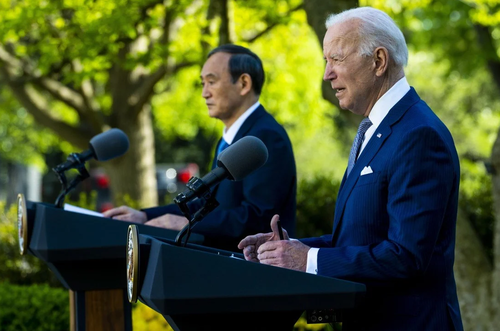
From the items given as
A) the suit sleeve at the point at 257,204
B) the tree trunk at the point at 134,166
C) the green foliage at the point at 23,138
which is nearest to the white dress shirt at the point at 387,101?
the suit sleeve at the point at 257,204

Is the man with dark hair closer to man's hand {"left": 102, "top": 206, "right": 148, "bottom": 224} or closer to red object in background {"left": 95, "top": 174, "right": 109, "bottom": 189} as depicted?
man's hand {"left": 102, "top": 206, "right": 148, "bottom": 224}

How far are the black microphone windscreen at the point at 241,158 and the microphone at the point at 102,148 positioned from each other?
1.71 metres

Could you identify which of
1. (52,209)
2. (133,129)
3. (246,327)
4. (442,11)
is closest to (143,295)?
(246,327)

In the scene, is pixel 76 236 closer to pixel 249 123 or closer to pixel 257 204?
pixel 257 204

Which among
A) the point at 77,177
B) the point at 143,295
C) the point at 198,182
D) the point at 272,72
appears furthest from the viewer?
the point at 272,72

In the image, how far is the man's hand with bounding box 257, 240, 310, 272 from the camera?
7.87 feet

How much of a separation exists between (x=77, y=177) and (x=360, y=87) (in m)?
1.96

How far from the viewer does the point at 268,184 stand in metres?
3.73

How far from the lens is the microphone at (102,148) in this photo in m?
4.03

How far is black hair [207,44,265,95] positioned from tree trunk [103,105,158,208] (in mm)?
8350

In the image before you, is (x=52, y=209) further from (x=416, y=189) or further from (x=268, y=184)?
(x=416, y=189)

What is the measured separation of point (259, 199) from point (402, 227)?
1453mm

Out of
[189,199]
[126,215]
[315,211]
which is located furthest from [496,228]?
[189,199]

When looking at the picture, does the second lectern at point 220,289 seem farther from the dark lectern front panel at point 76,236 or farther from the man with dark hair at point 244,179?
the man with dark hair at point 244,179
